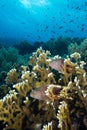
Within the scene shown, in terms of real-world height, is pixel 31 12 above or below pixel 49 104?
above

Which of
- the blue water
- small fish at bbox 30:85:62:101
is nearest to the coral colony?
small fish at bbox 30:85:62:101

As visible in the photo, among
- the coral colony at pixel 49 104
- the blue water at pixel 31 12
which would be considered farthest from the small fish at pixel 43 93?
the blue water at pixel 31 12

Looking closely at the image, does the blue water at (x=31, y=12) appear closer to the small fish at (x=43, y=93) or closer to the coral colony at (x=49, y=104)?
the coral colony at (x=49, y=104)

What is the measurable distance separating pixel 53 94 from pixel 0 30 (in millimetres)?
67282

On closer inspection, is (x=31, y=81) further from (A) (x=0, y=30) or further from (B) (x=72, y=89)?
(A) (x=0, y=30)

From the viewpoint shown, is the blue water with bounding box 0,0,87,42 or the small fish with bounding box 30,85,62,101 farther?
the blue water with bounding box 0,0,87,42

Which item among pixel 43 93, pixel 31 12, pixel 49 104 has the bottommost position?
pixel 49 104

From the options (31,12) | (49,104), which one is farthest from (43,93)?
(31,12)

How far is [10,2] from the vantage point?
46.2 m

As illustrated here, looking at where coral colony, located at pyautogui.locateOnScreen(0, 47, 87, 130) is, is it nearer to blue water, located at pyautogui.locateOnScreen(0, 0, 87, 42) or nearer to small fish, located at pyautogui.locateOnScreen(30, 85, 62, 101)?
small fish, located at pyautogui.locateOnScreen(30, 85, 62, 101)

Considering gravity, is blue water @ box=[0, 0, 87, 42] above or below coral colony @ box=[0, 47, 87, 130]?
above

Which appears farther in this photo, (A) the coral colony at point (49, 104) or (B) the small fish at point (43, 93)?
(B) the small fish at point (43, 93)

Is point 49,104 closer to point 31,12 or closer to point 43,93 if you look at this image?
point 43,93

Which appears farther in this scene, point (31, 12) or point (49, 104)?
point (31, 12)
